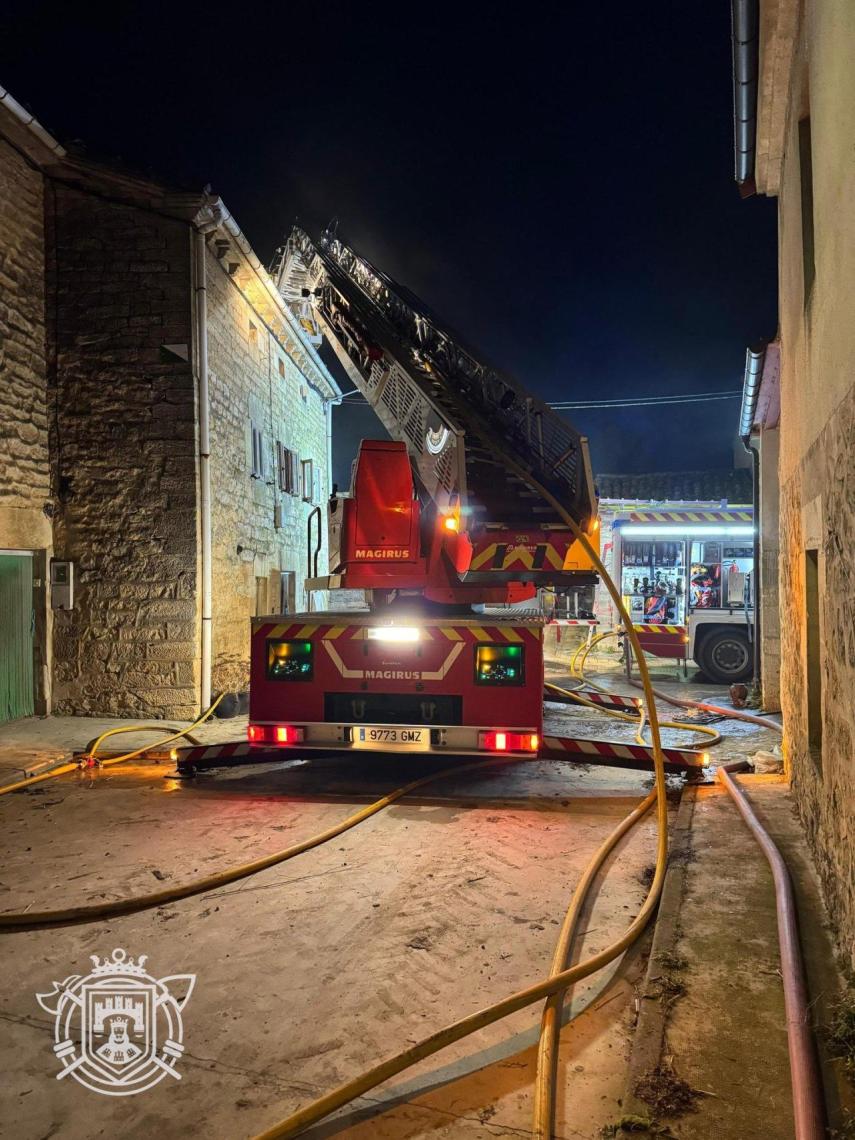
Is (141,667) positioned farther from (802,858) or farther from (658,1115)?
(658,1115)

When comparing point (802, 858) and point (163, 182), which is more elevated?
point (163, 182)

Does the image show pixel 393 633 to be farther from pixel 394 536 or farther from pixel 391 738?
pixel 394 536

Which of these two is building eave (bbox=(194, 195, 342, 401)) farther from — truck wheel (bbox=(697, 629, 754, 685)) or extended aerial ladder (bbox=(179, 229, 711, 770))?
truck wheel (bbox=(697, 629, 754, 685))

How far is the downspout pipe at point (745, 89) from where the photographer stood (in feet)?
16.4

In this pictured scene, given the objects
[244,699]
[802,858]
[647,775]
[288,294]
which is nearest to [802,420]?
[802,858]

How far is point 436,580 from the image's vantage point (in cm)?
725

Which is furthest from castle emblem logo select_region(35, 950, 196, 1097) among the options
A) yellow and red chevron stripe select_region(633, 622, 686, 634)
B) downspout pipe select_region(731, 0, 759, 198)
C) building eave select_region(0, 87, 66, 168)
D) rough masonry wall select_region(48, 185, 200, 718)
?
yellow and red chevron stripe select_region(633, 622, 686, 634)

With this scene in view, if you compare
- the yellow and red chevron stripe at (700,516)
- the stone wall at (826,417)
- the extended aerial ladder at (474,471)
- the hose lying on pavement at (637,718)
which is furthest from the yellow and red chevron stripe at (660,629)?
the stone wall at (826,417)

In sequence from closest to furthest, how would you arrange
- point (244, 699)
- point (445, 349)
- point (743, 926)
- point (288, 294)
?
point (743, 926) < point (445, 349) < point (244, 699) < point (288, 294)

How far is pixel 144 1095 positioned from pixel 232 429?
33.5 feet

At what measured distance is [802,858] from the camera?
456 cm

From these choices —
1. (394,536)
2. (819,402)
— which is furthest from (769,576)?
(819,402)

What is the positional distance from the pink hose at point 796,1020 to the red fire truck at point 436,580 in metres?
2.58

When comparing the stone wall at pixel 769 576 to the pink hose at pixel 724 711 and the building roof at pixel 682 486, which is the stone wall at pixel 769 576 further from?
the building roof at pixel 682 486
